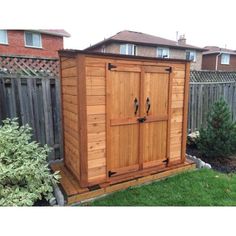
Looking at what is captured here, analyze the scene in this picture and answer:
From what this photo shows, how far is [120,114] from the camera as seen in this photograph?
2768mm

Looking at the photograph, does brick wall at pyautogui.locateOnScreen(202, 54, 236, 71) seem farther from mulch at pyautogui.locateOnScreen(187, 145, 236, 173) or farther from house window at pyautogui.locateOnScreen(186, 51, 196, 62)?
mulch at pyautogui.locateOnScreen(187, 145, 236, 173)

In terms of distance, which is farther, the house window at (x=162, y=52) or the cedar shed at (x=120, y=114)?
the house window at (x=162, y=52)

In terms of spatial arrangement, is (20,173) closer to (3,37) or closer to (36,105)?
(36,105)

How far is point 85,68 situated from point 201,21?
4.35 ft

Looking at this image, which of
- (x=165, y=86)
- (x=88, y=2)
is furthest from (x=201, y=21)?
(x=165, y=86)

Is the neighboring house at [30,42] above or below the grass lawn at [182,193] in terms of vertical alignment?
above

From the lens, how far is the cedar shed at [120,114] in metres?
2.55

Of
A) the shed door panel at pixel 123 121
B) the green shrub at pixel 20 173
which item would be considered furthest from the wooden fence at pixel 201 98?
the green shrub at pixel 20 173

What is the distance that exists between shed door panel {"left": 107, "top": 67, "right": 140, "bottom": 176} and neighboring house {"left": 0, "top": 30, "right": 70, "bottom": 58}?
34.3 feet

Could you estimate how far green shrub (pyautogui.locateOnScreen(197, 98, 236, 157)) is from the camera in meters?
3.79

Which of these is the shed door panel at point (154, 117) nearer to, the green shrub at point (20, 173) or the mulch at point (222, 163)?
the mulch at point (222, 163)

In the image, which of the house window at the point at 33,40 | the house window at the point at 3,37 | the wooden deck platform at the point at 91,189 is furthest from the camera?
the house window at the point at 33,40

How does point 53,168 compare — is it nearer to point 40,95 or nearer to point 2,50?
point 40,95

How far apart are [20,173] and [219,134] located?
11.1ft
